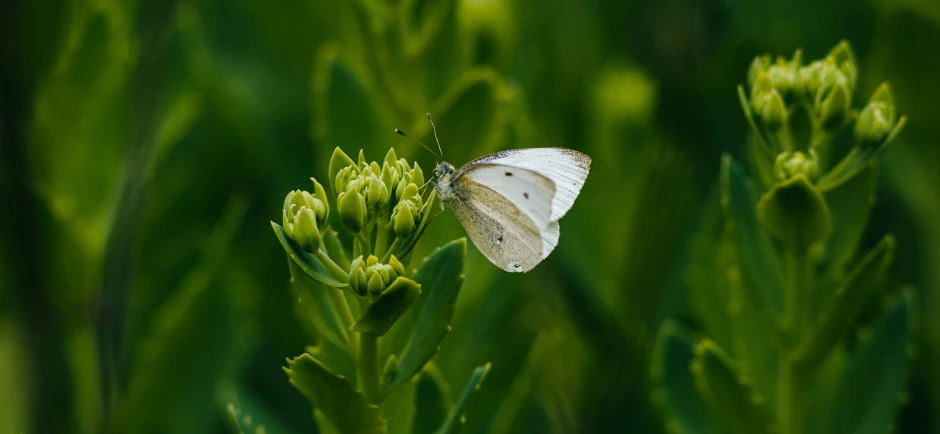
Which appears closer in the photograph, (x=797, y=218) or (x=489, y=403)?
(x=797, y=218)

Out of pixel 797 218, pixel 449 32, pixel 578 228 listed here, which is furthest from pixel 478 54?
pixel 797 218

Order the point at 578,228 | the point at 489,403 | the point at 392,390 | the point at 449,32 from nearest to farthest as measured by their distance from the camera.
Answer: the point at 392,390, the point at 489,403, the point at 449,32, the point at 578,228

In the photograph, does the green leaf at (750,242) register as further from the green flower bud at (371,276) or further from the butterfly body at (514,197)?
the green flower bud at (371,276)

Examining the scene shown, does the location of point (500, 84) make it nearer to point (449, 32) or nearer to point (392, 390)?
point (449, 32)

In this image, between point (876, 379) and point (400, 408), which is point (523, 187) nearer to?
point (400, 408)

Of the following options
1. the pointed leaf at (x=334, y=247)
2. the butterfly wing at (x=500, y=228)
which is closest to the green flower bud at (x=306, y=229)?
the pointed leaf at (x=334, y=247)

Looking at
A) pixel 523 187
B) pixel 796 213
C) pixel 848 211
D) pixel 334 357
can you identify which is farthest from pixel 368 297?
pixel 848 211

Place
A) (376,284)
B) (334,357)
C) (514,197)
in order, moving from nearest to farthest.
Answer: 1. (376,284)
2. (334,357)
3. (514,197)

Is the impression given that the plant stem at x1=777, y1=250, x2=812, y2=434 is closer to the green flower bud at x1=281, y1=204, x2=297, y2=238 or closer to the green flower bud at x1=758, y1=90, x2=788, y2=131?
the green flower bud at x1=758, y1=90, x2=788, y2=131
